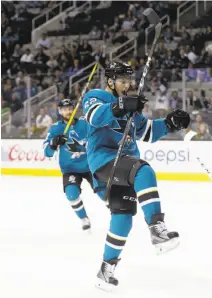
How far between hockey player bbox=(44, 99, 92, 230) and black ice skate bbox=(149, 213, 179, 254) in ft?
6.21

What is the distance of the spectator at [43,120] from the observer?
30.0 ft

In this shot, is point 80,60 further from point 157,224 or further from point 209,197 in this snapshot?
point 157,224

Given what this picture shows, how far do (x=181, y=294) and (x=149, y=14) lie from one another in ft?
4.86

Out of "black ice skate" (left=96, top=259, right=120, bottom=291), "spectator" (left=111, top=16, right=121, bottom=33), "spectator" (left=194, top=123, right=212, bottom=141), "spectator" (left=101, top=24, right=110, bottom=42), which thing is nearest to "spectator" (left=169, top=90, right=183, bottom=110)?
"spectator" (left=194, top=123, right=212, bottom=141)

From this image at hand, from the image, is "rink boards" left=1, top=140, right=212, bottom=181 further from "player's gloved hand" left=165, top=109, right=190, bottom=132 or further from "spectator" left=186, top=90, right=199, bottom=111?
"player's gloved hand" left=165, top=109, right=190, bottom=132

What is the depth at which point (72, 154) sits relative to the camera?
16.7 feet

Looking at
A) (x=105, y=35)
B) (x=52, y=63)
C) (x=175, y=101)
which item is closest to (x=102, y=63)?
(x=175, y=101)

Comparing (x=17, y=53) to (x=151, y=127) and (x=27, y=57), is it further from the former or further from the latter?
(x=151, y=127)

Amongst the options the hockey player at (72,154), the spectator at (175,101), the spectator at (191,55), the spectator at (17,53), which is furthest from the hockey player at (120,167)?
the spectator at (17,53)

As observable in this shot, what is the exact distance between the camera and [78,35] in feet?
42.1

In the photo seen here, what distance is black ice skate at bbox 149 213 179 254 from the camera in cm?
291

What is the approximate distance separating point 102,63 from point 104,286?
511cm

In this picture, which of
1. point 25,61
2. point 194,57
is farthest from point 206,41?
point 25,61

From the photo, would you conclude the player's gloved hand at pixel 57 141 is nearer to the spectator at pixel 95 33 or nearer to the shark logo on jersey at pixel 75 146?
the shark logo on jersey at pixel 75 146
